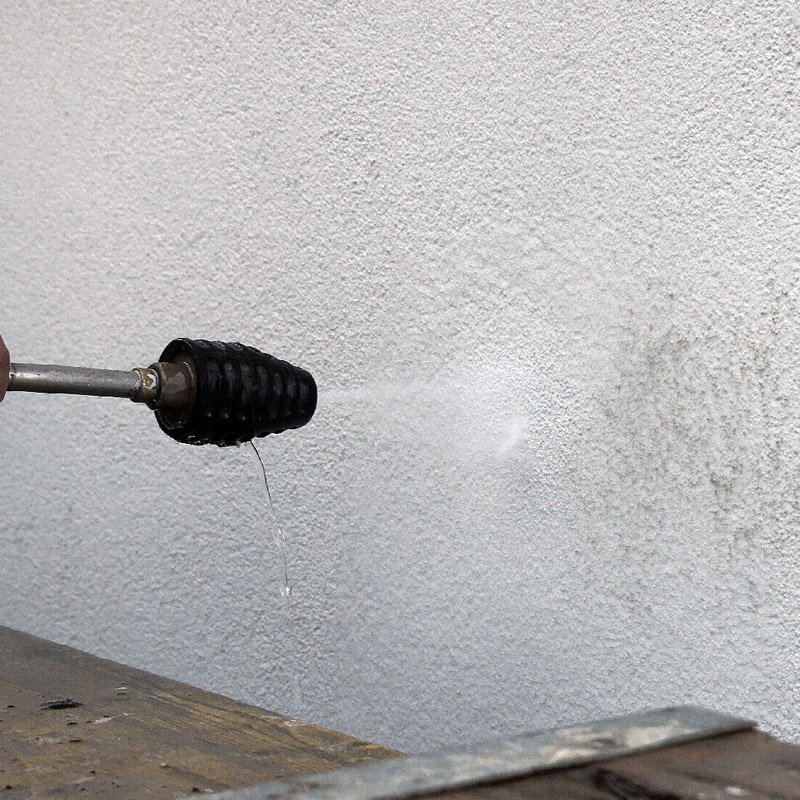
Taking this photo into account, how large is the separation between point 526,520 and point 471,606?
119mm

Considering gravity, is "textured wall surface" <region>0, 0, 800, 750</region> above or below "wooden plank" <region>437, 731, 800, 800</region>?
above

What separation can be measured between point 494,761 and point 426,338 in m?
0.72

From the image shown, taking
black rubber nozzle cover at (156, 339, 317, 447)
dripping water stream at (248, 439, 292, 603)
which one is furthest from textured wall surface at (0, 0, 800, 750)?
black rubber nozzle cover at (156, 339, 317, 447)

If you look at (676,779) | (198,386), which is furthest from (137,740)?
(676,779)

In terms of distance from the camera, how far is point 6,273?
1612mm

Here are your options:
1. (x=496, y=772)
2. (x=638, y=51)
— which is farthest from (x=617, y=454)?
(x=496, y=772)

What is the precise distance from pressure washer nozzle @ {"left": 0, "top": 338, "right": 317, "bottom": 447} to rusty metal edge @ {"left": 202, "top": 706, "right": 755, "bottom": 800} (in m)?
0.44

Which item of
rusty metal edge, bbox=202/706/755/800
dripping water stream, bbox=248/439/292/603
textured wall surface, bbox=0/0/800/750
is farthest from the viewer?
dripping water stream, bbox=248/439/292/603

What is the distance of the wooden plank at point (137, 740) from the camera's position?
71cm

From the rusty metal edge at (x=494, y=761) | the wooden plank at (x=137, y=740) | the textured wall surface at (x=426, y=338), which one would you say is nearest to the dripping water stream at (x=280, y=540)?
the textured wall surface at (x=426, y=338)

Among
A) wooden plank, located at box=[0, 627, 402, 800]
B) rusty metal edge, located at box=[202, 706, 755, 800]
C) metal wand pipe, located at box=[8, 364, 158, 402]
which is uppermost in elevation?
metal wand pipe, located at box=[8, 364, 158, 402]

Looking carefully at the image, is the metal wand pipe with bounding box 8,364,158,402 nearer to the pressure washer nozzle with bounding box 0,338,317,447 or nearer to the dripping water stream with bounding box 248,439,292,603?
the pressure washer nozzle with bounding box 0,338,317,447

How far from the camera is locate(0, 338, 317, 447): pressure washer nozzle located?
870 mm

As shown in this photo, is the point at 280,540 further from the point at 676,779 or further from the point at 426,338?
the point at 676,779
